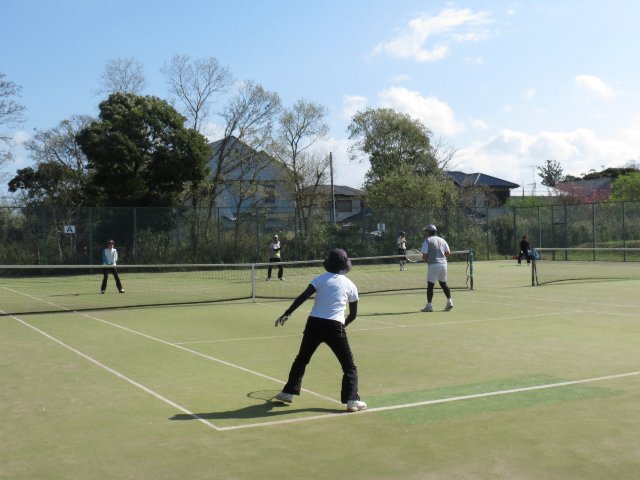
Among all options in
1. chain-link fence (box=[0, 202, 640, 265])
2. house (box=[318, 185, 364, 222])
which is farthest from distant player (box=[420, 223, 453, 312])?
house (box=[318, 185, 364, 222])

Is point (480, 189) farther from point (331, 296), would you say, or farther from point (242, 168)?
point (331, 296)

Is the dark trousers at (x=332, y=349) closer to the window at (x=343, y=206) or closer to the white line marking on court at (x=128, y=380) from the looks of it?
the white line marking on court at (x=128, y=380)

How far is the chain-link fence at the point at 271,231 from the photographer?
34625 millimetres

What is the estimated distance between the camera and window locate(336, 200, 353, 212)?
3349 inches

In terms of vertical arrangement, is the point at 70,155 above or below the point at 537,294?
above

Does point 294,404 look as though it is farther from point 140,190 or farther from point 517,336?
point 140,190

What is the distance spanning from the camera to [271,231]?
40.5 m

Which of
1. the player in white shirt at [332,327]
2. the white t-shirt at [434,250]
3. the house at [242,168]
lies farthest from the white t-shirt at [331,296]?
the house at [242,168]

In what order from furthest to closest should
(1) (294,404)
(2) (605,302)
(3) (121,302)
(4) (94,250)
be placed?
1. (4) (94,250)
2. (3) (121,302)
3. (2) (605,302)
4. (1) (294,404)

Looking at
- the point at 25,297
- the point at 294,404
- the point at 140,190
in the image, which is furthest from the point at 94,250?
the point at 294,404

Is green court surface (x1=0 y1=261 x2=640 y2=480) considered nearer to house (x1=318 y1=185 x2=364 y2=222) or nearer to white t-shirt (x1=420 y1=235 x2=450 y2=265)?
white t-shirt (x1=420 y1=235 x2=450 y2=265)

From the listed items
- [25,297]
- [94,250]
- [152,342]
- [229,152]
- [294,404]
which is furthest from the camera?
[229,152]

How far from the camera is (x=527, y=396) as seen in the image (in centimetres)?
804

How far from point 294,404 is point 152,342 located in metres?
5.40
